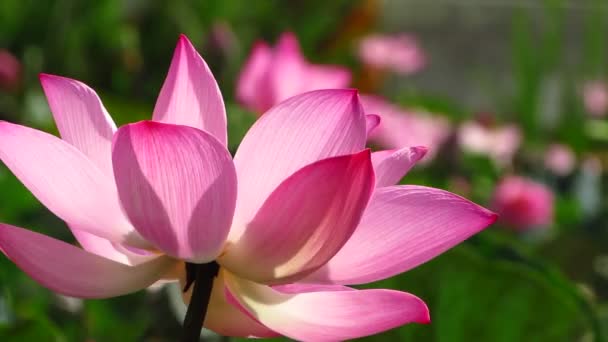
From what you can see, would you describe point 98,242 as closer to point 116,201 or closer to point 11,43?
point 116,201

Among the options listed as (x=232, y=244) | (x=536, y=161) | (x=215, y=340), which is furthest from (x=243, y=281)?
(x=536, y=161)

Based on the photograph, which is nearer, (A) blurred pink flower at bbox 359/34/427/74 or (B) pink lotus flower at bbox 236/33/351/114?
(B) pink lotus flower at bbox 236/33/351/114

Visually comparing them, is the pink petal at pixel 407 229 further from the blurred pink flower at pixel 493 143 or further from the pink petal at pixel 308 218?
the blurred pink flower at pixel 493 143

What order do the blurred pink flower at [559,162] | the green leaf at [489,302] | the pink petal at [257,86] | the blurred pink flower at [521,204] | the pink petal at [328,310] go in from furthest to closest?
the blurred pink flower at [559,162], the blurred pink flower at [521,204], the pink petal at [257,86], the green leaf at [489,302], the pink petal at [328,310]

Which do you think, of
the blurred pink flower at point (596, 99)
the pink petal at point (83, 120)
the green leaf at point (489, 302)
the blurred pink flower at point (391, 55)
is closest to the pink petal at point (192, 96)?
the pink petal at point (83, 120)

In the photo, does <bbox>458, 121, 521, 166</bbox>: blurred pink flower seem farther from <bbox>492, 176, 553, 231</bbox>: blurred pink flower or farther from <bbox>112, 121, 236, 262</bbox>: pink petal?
<bbox>112, 121, 236, 262</bbox>: pink petal

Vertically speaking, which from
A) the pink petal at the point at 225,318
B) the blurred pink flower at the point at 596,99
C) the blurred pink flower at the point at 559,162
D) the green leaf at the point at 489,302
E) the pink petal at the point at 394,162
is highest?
the pink petal at the point at 394,162

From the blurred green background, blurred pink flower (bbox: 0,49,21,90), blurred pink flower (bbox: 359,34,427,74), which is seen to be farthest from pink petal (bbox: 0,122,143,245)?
blurred pink flower (bbox: 359,34,427,74)
